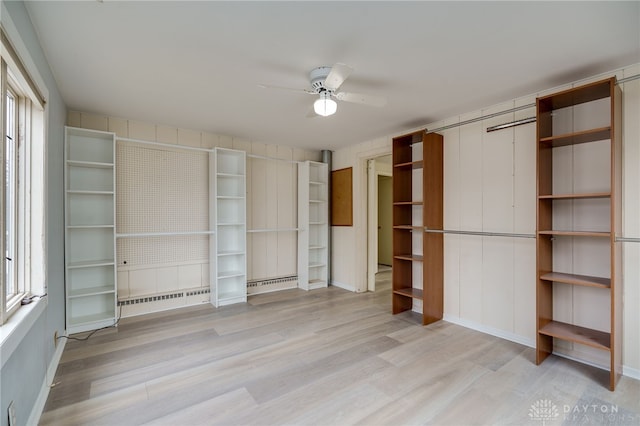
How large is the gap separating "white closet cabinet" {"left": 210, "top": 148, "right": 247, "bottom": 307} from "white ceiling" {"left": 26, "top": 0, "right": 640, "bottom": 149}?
1323 mm

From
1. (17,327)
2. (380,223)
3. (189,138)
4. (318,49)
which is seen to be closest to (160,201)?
(189,138)

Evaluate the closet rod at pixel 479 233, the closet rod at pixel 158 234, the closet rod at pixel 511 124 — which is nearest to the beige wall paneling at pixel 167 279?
the closet rod at pixel 158 234

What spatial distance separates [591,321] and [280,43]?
3.37 meters

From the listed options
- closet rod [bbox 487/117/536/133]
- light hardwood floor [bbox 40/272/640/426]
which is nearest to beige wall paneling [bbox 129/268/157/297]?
light hardwood floor [bbox 40/272/640/426]

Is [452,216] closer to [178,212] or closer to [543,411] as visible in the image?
[543,411]

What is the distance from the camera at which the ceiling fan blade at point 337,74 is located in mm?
1984

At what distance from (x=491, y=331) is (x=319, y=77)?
3.11 m

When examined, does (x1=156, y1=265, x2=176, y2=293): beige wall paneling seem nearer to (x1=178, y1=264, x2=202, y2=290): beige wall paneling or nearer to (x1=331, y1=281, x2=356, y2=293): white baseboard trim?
(x1=178, y1=264, x2=202, y2=290): beige wall paneling

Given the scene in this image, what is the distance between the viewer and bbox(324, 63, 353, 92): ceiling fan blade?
198 centimetres

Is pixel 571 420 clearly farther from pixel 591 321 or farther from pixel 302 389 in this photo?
pixel 302 389

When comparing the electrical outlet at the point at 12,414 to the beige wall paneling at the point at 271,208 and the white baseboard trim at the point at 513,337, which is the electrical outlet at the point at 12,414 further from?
the white baseboard trim at the point at 513,337

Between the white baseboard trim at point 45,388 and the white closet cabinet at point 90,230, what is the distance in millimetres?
671

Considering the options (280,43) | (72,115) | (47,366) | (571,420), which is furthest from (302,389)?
(72,115)

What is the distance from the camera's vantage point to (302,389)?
224 centimetres
